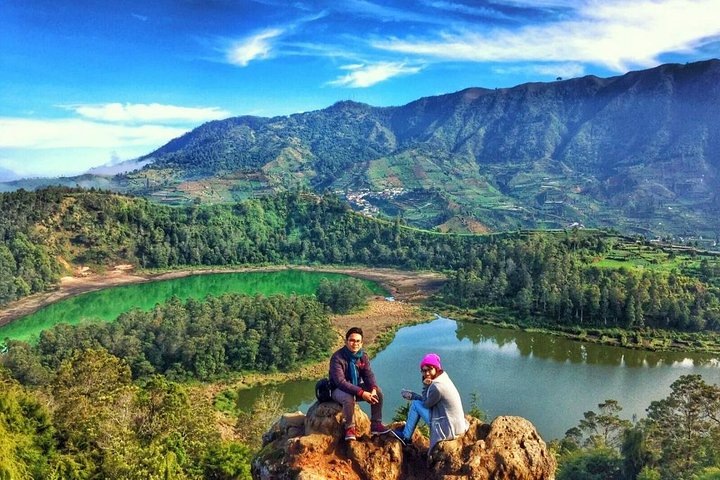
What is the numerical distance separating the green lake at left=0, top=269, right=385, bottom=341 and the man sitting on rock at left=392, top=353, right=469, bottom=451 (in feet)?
186

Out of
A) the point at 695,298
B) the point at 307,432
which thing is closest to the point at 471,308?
the point at 695,298

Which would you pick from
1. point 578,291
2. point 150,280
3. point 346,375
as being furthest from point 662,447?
point 150,280

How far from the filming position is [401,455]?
7766 mm

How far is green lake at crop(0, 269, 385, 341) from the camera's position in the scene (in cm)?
5947

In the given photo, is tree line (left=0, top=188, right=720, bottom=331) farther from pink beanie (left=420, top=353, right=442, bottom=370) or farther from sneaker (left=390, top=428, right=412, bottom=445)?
pink beanie (left=420, top=353, right=442, bottom=370)

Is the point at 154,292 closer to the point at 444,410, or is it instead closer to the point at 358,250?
the point at 358,250

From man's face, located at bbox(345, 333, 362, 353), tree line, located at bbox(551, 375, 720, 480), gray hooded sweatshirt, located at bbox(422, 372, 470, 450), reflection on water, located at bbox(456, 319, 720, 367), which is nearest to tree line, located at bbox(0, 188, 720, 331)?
reflection on water, located at bbox(456, 319, 720, 367)

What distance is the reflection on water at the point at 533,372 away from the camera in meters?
34.8

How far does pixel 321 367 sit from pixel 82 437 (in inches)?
1026

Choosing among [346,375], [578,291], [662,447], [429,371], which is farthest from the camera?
[578,291]

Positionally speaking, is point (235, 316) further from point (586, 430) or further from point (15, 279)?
point (15, 279)

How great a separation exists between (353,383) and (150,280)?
80.0 meters

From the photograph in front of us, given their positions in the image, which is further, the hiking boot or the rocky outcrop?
the hiking boot

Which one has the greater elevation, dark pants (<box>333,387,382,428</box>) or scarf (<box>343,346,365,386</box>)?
scarf (<box>343,346,365,386</box>)
